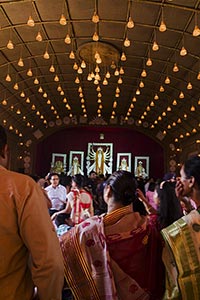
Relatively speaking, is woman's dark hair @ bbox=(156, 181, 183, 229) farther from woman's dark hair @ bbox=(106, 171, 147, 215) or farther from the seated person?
the seated person

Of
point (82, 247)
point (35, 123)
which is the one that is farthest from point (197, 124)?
point (82, 247)

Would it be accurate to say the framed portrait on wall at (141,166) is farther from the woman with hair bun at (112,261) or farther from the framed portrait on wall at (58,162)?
the woman with hair bun at (112,261)

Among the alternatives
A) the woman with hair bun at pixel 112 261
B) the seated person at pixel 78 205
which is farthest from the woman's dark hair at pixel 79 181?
the woman with hair bun at pixel 112 261

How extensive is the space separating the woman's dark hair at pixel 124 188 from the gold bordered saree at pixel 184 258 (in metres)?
0.54

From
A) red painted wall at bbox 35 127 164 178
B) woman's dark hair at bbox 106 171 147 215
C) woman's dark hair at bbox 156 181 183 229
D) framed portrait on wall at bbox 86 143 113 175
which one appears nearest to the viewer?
woman's dark hair at bbox 106 171 147 215

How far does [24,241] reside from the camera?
140cm

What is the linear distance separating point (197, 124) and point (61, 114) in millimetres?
8596

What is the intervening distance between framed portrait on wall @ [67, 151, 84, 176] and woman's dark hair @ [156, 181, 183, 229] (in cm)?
1813

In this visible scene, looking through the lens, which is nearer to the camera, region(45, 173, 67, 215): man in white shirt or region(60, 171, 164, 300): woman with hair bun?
region(60, 171, 164, 300): woman with hair bun

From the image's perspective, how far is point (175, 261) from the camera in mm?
1541

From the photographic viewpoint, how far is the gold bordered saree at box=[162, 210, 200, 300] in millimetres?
1490

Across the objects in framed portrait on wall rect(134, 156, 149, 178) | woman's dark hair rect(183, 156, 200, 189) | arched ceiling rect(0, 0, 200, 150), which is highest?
arched ceiling rect(0, 0, 200, 150)

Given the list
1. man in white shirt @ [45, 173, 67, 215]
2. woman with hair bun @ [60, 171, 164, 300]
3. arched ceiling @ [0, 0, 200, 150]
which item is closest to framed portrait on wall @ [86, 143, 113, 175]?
arched ceiling @ [0, 0, 200, 150]

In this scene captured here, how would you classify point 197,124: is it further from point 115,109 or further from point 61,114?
point 61,114
